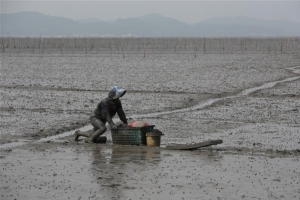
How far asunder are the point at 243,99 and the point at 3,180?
45.8 ft

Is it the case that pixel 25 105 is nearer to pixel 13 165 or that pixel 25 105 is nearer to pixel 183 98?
pixel 183 98

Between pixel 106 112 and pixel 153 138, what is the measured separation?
1.24m

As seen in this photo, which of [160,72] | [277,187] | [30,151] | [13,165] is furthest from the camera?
[160,72]

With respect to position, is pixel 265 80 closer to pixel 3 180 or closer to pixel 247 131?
pixel 247 131

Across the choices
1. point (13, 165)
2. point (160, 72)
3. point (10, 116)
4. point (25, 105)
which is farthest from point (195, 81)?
point (13, 165)

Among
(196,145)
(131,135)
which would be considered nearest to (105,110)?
(131,135)

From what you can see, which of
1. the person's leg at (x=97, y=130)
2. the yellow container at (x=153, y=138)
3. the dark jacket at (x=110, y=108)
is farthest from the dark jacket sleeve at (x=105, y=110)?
the yellow container at (x=153, y=138)

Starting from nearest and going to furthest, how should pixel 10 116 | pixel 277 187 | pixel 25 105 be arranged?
pixel 277 187
pixel 10 116
pixel 25 105

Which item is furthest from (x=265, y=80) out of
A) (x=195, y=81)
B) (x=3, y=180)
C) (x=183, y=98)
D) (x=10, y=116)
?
(x=3, y=180)

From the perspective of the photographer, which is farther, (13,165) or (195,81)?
(195,81)

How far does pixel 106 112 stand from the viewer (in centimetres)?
1384

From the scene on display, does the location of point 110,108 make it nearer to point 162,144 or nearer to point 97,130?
point 97,130

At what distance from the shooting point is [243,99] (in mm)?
22750

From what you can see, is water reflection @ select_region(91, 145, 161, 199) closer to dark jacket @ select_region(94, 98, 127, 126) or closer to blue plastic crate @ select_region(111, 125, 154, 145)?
blue plastic crate @ select_region(111, 125, 154, 145)
